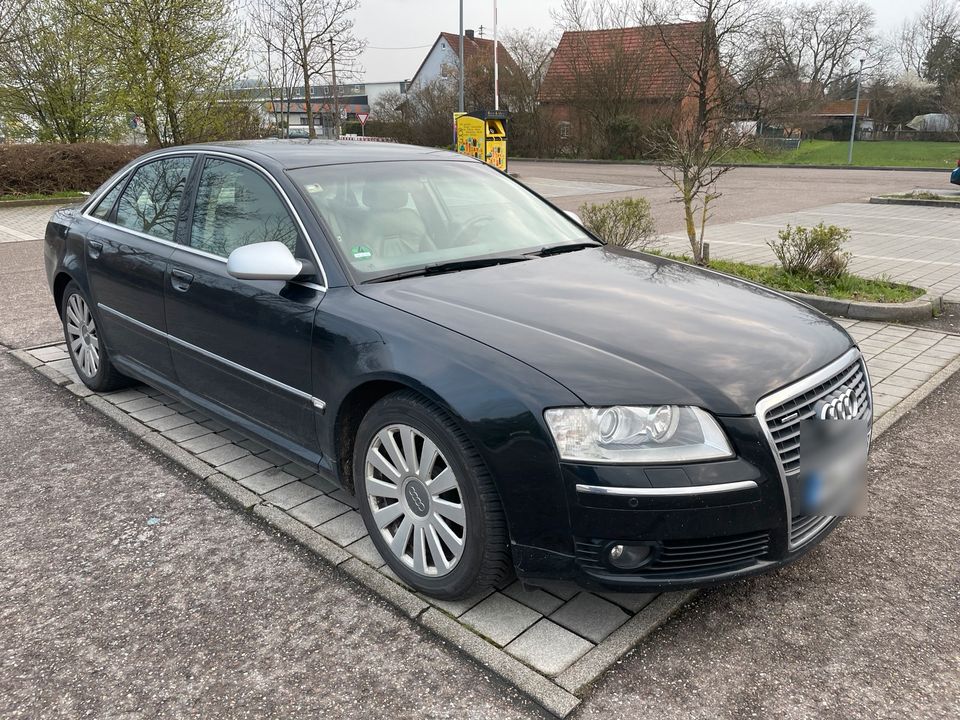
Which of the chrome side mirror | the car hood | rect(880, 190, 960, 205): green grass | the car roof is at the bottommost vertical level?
rect(880, 190, 960, 205): green grass

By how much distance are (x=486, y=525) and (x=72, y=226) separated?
388 cm

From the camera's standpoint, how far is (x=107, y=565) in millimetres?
3129

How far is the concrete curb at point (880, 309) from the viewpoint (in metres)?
6.61

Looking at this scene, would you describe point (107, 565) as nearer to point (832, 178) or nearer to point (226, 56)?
point (226, 56)

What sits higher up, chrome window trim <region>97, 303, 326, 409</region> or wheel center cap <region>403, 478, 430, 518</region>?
chrome window trim <region>97, 303, 326, 409</region>

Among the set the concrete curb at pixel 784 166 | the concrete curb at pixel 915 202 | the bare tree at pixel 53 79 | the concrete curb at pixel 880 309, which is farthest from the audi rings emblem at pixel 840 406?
the concrete curb at pixel 784 166

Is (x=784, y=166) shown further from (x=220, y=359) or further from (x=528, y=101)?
(x=220, y=359)

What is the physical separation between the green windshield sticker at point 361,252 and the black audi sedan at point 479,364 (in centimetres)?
1

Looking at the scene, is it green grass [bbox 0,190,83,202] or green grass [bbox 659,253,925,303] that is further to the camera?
green grass [bbox 0,190,83,202]

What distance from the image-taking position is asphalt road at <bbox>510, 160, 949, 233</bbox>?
644 inches

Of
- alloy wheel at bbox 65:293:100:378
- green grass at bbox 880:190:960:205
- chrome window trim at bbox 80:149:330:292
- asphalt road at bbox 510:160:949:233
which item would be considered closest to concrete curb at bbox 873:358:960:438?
chrome window trim at bbox 80:149:330:292

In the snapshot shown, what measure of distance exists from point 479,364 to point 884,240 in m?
10.8

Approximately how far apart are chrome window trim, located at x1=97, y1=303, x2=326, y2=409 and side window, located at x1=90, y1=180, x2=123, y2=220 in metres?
0.58

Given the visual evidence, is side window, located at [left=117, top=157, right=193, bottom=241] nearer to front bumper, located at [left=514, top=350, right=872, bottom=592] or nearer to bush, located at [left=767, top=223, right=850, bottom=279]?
front bumper, located at [left=514, top=350, right=872, bottom=592]
